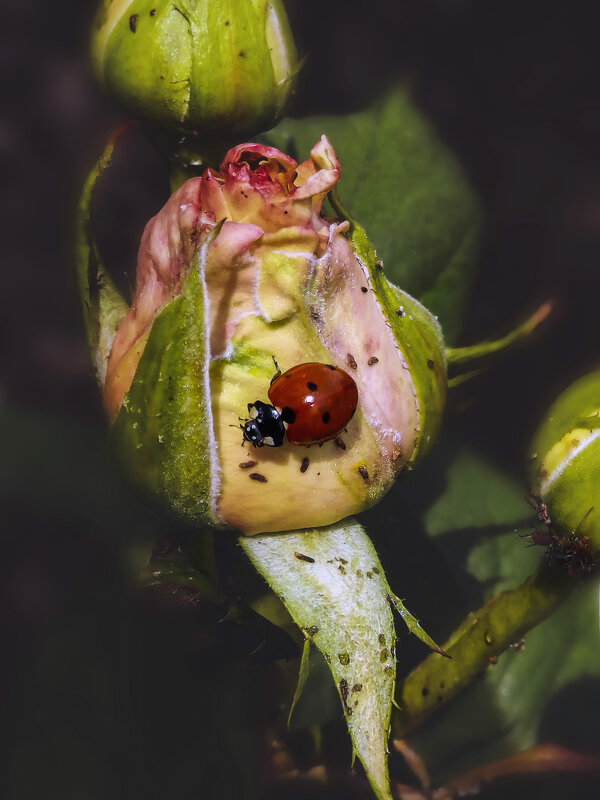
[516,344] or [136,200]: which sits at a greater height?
[136,200]

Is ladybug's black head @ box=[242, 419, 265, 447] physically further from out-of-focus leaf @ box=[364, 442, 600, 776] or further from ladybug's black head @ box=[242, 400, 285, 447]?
out-of-focus leaf @ box=[364, 442, 600, 776]

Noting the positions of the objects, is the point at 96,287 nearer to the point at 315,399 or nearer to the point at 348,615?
the point at 315,399

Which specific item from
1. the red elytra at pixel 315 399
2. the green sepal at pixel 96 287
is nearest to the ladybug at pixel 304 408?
the red elytra at pixel 315 399

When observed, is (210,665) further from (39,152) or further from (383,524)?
(39,152)

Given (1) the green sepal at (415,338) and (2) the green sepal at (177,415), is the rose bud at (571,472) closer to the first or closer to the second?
(1) the green sepal at (415,338)

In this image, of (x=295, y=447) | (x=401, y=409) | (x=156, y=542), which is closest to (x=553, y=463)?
(x=401, y=409)

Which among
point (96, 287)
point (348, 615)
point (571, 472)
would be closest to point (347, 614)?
point (348, 615)

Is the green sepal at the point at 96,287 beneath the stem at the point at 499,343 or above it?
above
